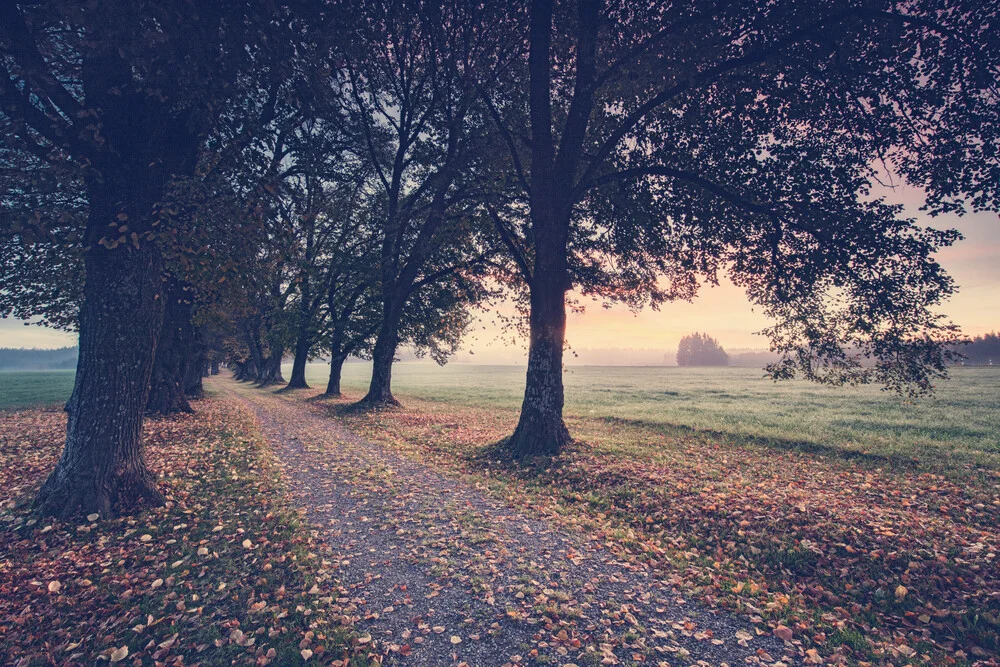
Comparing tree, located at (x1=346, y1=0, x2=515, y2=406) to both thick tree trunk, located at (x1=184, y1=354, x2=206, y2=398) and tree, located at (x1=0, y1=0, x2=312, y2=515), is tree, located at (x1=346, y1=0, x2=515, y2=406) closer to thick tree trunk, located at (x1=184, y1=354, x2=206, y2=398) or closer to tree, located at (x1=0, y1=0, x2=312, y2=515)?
tree, located at (x1=0, y1=0, x2=312, y2=515)

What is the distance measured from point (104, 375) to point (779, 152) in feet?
55.4

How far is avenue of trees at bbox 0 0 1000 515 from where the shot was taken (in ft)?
26.1

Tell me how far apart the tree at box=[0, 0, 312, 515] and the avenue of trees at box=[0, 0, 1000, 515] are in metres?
0.04

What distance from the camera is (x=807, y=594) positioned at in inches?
237

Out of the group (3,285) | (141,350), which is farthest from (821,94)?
(3,285)

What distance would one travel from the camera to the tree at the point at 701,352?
438ft

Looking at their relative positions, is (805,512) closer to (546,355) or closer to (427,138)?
(546,355)

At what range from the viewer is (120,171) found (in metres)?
8.12

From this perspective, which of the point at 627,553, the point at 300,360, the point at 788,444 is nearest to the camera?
the point at 627,553

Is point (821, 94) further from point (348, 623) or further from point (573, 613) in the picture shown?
point (348, 623)

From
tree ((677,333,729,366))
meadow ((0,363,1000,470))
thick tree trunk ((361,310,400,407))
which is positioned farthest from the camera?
tree ((677,333,729,366))

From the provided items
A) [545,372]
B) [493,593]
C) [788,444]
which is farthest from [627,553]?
[788,444]

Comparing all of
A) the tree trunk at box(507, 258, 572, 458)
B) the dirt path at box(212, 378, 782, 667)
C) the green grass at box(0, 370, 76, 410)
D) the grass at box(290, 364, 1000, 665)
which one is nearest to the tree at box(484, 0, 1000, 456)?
the tree trunk at box(507, 258, 572, 458)

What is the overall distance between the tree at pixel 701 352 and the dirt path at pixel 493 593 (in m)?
141
